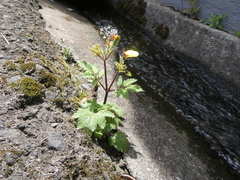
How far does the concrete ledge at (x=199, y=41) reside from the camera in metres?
4.88

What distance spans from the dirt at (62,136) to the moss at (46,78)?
0.02 meters

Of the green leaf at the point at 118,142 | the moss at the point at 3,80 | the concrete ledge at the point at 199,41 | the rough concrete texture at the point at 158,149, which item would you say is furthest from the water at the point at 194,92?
the moss at the point at 3,80

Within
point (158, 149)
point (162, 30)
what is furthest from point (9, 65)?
point (162, 30)

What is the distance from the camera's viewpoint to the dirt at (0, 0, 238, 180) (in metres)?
1.42

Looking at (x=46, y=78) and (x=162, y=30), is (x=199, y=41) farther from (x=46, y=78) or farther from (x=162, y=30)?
(x=46, y=78)

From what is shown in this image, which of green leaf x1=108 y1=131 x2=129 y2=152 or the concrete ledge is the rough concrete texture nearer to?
green leaf x1=108 y1=131 x2=129 y2=152

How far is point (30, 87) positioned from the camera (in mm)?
1855

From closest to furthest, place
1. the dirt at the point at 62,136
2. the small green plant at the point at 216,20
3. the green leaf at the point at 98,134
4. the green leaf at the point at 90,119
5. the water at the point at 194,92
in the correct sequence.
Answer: the dirt at the point at 62,136 < the green leaf at the point at 90,119 < the green leaf at the point at 98,134 < the water at the point at 194,92 < the small green plant at the point at 216,20

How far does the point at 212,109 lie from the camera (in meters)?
3.83

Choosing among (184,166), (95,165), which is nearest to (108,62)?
(184,166)

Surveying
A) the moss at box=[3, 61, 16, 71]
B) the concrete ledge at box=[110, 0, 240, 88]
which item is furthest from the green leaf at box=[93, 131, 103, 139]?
the concrete ledge at box=[110, 0, 240, 88]

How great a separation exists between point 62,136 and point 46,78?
788 millimetres

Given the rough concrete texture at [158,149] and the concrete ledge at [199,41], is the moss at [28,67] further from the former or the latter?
the concrete ledge at [199,41]

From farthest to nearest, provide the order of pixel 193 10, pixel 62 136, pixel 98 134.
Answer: pixel 193 10 → pixel 98 134 → pixel 62 136
